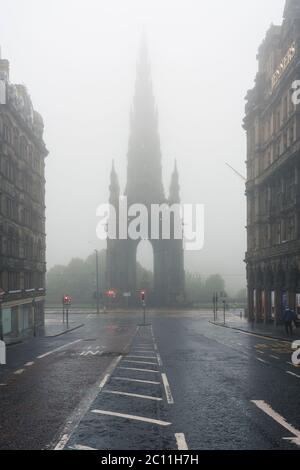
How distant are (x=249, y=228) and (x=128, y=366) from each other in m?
48.3

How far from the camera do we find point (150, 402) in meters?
14.7

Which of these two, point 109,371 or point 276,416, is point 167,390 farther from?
point 109,371

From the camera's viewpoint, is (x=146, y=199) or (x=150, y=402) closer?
(x=150, y=402)

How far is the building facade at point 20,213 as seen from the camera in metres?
46.8

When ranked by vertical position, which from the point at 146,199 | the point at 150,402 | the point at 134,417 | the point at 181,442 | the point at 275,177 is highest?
the point at 146,199

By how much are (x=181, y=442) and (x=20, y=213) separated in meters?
45.0

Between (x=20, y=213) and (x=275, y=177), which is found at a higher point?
(x=275, y=177)

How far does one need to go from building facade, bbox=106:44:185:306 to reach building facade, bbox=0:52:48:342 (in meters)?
49.9

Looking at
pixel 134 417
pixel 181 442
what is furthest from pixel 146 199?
pixel 181 442

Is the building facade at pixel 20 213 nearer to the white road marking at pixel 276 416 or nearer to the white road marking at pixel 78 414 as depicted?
the white road marking at pixel 78 414

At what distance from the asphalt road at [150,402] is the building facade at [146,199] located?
87.3m

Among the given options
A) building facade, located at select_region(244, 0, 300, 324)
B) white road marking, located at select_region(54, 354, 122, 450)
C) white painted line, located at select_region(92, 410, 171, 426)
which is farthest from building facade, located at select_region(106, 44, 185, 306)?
white painted line, located at select_region(92, 410, 171, 426)

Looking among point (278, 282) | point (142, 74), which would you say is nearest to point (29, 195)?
point (278, 282)
